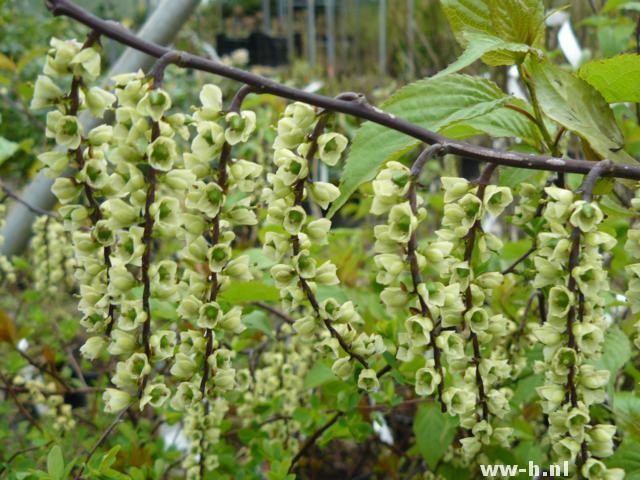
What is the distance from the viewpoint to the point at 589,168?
0.48m

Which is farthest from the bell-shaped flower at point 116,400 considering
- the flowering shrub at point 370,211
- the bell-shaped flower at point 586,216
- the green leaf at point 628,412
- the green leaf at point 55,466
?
the green leaf at point 628,412

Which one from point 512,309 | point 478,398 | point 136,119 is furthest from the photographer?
point 512,309

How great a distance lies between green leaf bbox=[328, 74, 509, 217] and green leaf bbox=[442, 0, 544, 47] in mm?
41

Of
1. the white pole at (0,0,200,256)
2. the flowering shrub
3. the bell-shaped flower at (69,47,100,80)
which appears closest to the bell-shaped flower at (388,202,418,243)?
the flowering shrub

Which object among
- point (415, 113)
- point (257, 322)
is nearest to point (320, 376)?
point (257, 322)

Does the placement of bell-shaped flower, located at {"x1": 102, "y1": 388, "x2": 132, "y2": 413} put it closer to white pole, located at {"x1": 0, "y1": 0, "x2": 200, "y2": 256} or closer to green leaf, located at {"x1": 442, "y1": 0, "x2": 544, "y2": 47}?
green leaf, located at {"x1": 442, "y1": 0, "x2": 544, "y2": 47}

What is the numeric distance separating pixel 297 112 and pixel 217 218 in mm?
91

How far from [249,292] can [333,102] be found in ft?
0.99

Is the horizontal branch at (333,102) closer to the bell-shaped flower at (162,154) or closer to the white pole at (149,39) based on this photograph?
the bell-shaped flower at (162,154)

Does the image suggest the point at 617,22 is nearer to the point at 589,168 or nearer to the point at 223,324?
the point at 589,168

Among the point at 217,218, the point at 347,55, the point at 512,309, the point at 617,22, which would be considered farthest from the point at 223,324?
the point at 347,55

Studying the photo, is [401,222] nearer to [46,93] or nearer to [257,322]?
[46,93]

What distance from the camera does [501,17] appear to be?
1.90 ft

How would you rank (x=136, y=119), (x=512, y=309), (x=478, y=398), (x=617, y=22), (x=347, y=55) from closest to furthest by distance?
(x=136, y=119)
(x=478, y=398)
(x=512, y=309)
(x=617, y=22)
(x=347, y=55)
